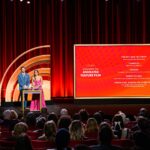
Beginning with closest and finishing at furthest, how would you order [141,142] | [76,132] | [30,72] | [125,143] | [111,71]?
[141,142]
[125,143]
[76,132]
[111,71]
[30,72]

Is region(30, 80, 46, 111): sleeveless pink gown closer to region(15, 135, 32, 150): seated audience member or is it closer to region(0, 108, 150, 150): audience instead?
region(0, 108, 150, 150): audience

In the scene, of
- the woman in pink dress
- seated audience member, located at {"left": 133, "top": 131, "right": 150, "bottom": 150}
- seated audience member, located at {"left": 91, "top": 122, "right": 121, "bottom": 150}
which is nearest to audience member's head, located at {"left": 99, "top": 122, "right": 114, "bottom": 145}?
seated audience member, located at {"left": 91, "top": 122, "right": 121, "bottom": 150}

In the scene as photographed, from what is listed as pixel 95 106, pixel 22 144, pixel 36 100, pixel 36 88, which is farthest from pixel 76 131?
pixel 95 106

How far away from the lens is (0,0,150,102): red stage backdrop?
1584 cm

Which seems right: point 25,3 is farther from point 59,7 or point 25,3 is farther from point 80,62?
point 80,62

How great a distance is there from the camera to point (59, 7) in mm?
16000

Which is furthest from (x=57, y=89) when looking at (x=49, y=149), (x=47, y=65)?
(x=49, y=149)

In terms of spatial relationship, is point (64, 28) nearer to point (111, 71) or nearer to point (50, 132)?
point (111, 71)

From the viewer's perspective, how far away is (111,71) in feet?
50.2

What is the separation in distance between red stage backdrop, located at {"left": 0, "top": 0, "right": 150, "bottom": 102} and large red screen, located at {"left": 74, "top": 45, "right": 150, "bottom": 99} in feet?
3.05

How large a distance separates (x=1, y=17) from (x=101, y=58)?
3.93 m

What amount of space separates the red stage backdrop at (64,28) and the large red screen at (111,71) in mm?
931

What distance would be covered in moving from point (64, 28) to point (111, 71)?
2.45 m

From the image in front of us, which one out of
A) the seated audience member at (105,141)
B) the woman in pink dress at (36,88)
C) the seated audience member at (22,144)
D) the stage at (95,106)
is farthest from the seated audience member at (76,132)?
the stage at (95,106)
